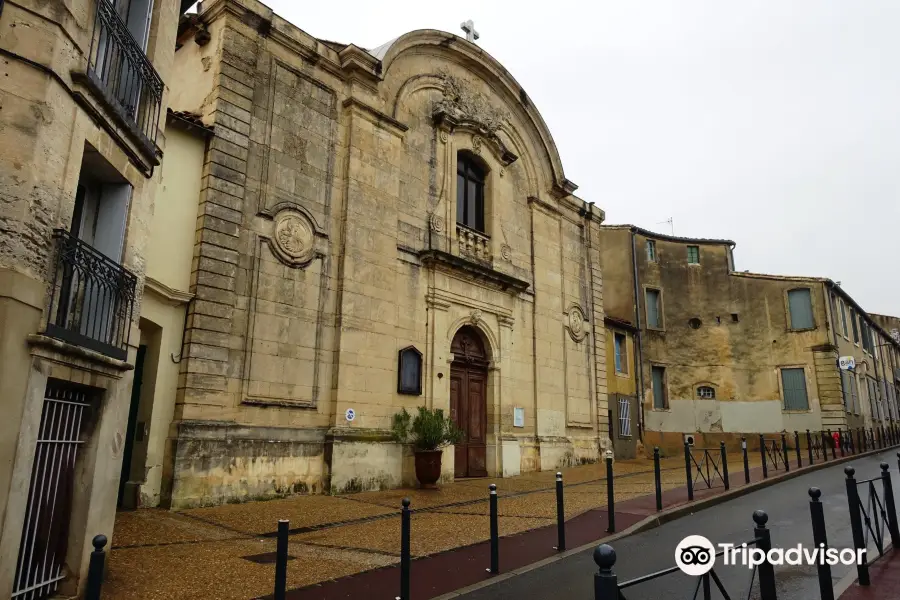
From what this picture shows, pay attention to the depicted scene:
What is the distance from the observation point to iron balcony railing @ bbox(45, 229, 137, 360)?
4.89 metres

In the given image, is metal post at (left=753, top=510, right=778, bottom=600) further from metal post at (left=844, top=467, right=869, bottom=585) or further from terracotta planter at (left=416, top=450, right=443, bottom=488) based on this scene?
terracotta planter at (left=416, top=450, right=443, bottom=488)

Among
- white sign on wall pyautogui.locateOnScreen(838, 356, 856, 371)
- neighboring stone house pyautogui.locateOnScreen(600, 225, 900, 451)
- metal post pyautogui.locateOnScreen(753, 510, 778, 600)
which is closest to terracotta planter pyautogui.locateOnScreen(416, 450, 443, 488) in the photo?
metal post pyautogui.locateOnScreen(753, 510, 778, 600)

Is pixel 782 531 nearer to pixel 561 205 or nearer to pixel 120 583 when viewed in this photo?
pixel 120 583

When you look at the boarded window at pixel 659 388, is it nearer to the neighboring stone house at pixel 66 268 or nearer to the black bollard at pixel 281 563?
the neighboring stone house at pixel 66 268

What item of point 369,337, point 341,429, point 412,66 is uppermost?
point 412,66

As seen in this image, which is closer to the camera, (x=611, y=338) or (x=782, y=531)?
(x=782, y=531)

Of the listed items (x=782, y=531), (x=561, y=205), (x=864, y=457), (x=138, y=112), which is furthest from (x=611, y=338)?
(x=138, y=112)

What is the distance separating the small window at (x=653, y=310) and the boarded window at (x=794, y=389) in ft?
17.5

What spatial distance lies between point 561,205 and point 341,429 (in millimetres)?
10837

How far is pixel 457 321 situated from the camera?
563 inches

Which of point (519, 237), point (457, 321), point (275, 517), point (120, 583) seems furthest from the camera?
point (519, 237)

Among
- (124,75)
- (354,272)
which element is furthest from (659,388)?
(124,75)

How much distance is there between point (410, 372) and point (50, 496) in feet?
27.0

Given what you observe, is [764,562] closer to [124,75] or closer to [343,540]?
[343,540]
